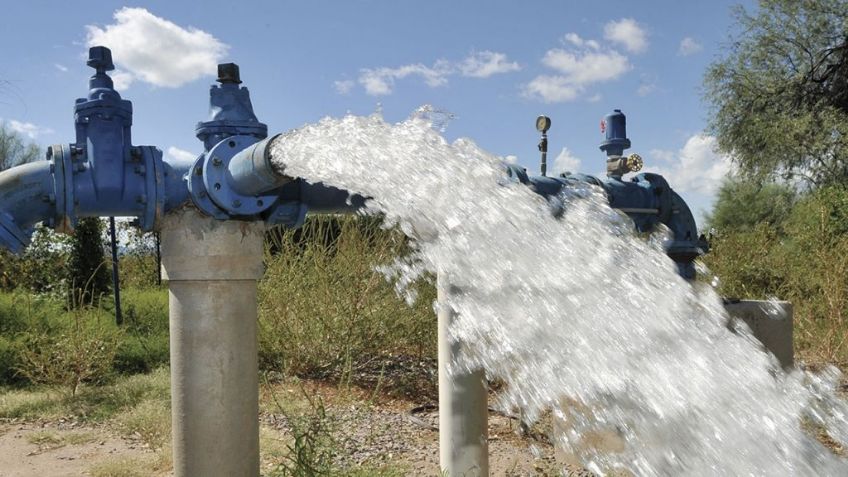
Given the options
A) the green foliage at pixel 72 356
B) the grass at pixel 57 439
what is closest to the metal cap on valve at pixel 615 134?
the grass at pixel 57 439

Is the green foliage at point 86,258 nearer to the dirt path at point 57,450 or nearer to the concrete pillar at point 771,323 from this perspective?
the dirt path at point 57,450

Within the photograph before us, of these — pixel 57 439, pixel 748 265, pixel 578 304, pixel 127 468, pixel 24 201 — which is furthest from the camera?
pixel 748 265

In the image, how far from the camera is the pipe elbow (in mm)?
1760

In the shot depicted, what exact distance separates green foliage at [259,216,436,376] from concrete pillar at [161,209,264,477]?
3524 millimetres

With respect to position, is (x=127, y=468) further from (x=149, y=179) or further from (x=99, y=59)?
(x=99, y=59)

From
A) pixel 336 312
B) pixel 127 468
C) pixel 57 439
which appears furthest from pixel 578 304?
pixel 336 312

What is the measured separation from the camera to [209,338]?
196 cm

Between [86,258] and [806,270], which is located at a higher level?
[86,258]

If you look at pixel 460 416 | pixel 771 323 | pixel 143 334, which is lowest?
pixel 143 334

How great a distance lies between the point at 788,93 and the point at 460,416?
561 inches

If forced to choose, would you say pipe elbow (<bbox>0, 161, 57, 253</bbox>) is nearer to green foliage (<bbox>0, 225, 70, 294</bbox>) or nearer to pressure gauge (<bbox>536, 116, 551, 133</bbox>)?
pressure gauge (<bbox>536, 116, 551, 133</bbox>)

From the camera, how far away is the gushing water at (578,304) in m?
1.44

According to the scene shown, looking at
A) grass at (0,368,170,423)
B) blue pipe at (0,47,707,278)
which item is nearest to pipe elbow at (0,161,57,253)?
blue pipe at (0,47,707,278)

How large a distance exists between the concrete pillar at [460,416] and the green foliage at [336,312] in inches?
125
